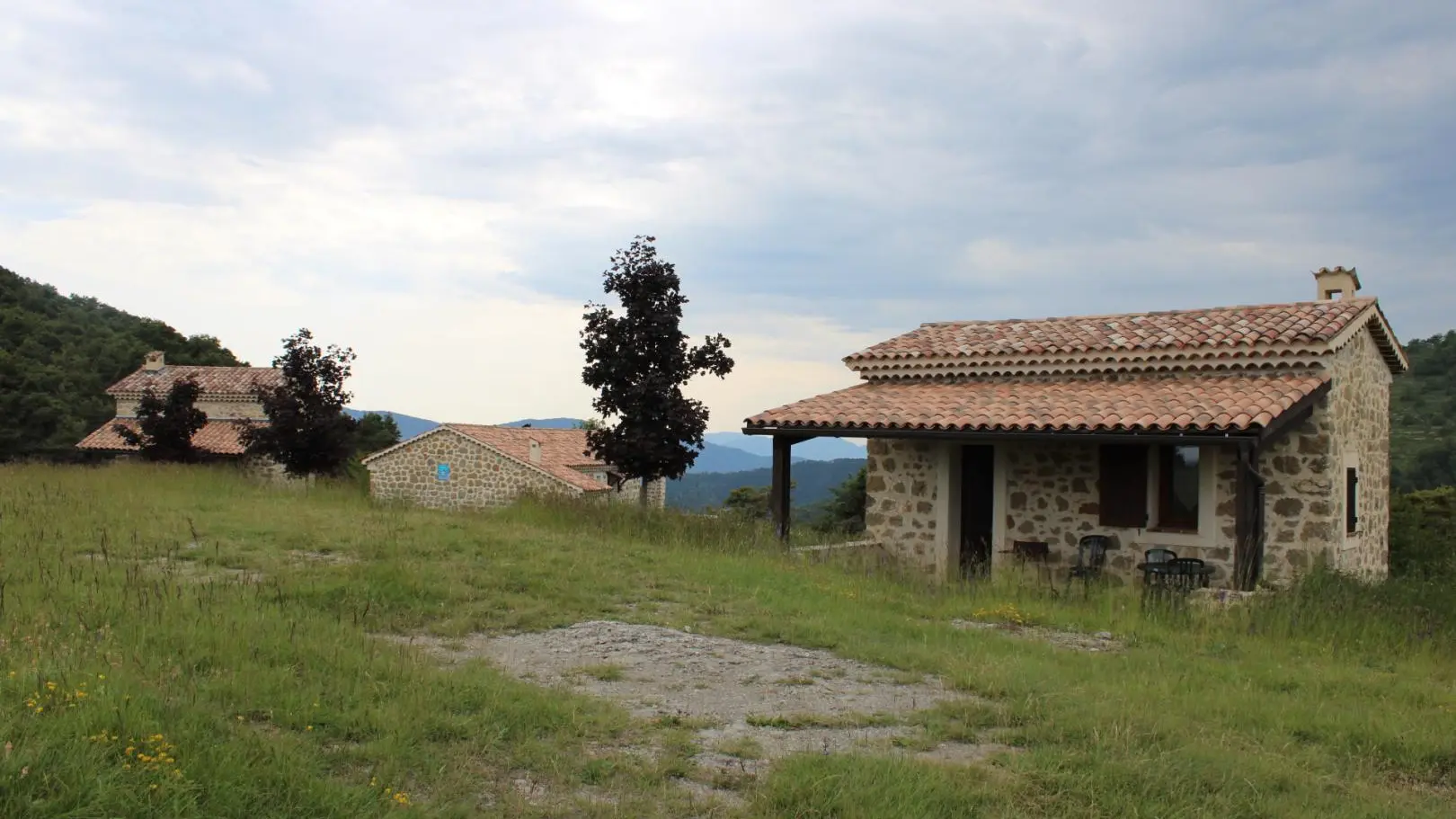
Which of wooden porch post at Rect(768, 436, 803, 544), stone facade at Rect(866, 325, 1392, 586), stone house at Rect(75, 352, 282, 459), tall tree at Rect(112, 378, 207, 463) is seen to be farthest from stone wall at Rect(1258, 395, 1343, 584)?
stone house at Rect(75, 352, 282, 459)

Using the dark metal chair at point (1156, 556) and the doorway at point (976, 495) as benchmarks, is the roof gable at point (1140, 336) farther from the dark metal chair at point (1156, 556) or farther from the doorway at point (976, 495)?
the dark metal chair at point (1156, 556)

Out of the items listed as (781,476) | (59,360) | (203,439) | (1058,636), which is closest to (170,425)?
(203,439)

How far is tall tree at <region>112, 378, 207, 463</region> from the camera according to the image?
34312mm

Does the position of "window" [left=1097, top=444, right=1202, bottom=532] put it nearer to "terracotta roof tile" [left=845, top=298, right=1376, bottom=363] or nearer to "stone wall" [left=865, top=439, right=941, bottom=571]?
"terracotta roof tile" [left=845, top=298, right=1376, bottom=363]

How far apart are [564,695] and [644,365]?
55.5 ft

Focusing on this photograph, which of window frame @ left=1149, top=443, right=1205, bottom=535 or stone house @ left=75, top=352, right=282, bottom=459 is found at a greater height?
stone house @ left=75, top=352, right=282, bottom=459

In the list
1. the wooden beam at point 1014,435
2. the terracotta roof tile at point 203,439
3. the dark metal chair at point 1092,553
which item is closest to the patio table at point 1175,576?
the dark metal chair at point 1092,553

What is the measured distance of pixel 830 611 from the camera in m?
8.92

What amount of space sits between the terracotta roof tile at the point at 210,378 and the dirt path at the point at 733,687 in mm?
40735

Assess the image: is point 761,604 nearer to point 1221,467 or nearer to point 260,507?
point 1221,467

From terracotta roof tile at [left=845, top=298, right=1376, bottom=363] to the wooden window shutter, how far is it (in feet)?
5.56

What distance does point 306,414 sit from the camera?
3025cm

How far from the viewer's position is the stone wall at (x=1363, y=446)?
12.9 metres

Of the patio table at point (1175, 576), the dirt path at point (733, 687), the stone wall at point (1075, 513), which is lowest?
the dirt path at point (733, 687)
